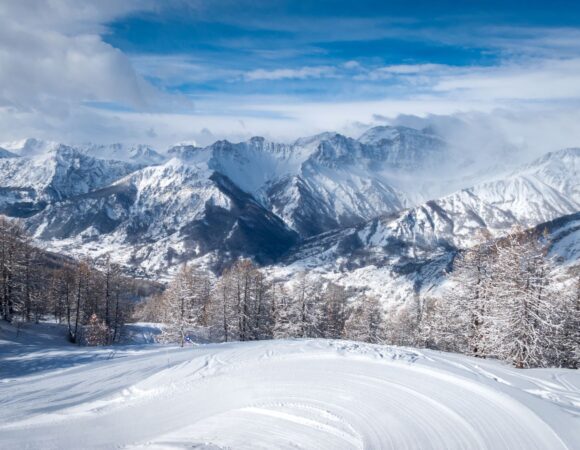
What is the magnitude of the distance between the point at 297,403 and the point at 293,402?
0.70 feet

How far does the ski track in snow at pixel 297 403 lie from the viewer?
13727 millimetres

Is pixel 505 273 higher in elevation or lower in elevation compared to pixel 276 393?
higher

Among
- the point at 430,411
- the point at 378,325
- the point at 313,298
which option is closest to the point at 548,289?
the point at 430,411

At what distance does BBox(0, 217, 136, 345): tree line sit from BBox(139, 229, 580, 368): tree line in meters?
7.28

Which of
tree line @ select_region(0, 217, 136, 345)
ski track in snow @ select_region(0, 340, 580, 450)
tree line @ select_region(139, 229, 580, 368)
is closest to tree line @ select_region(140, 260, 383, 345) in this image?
tree line @ select_region(139, 229, 580, 368)

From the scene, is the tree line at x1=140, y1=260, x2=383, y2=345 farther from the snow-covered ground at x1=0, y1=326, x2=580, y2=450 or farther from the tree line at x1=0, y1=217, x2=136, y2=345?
the snow-covered ground at x1=0, y1=326, x2=580, y2=450

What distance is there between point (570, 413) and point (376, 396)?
7.01 meters

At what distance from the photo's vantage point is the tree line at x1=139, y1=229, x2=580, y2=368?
2500cm

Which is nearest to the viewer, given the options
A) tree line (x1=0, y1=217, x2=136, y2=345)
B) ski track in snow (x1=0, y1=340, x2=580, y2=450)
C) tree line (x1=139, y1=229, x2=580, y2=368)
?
ski track in snow (x1=0, y1=340, x2=580, y2=450)

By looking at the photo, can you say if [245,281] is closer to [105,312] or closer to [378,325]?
[105,312]

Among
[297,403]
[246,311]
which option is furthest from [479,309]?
[246,311]

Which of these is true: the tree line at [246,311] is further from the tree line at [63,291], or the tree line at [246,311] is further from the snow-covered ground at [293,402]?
the snow-covered ground at [293,402]

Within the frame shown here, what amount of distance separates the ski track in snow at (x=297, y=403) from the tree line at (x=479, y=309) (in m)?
3.87

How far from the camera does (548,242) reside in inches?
1063
